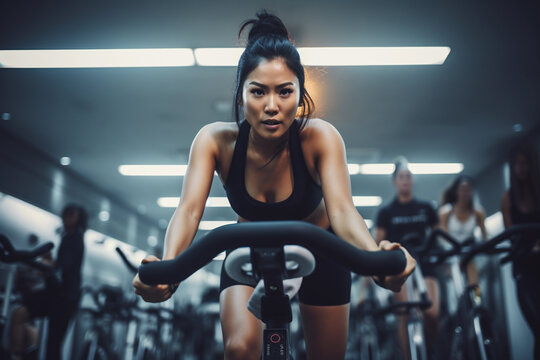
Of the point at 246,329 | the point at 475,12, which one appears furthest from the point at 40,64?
the point at 246,329

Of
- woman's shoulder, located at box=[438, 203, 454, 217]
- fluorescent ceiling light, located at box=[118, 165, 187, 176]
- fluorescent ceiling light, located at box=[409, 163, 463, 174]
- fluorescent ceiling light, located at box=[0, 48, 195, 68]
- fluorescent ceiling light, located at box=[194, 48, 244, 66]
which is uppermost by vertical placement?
fluorescent ceiling light, located at box=[118, 165, 187, 176]

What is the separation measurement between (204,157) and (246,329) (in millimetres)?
456

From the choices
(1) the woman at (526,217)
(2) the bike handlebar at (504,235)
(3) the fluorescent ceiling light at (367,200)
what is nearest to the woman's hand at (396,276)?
(2) the bike handlebar at (504,235)

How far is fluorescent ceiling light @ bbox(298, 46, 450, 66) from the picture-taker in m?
4.18

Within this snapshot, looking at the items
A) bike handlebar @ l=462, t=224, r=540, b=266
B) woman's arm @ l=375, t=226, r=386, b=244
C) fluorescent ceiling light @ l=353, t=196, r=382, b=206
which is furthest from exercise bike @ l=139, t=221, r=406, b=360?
fluorescent ceiling light @ l=353, t=196, r=382, b=206

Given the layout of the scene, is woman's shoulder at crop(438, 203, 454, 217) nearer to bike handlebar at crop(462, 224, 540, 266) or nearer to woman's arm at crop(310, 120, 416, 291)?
bike handlebar at crop(462, 224, 540, 266)

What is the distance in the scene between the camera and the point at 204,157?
4.15 feet

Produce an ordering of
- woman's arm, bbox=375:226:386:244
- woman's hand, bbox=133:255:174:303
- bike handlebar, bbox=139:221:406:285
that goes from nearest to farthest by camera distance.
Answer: bike handlebar, bbox=139:221:406:285, woman's hand, bbox=133:255:174:303, woman's arm, bbox=375:226:386:244

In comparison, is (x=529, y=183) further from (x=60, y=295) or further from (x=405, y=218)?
(x=60, y=295)

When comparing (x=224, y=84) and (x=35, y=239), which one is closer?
(x=224, y=84)

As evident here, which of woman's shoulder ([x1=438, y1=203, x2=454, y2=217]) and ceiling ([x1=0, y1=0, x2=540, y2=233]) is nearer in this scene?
ceiling ([x1=0, y1=0, x2=540, y2=233])

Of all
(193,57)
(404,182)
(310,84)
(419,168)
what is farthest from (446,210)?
(419,168)

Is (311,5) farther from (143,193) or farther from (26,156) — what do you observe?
(143,193)

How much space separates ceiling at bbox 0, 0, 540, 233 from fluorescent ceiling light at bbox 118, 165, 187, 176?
0.20 m
